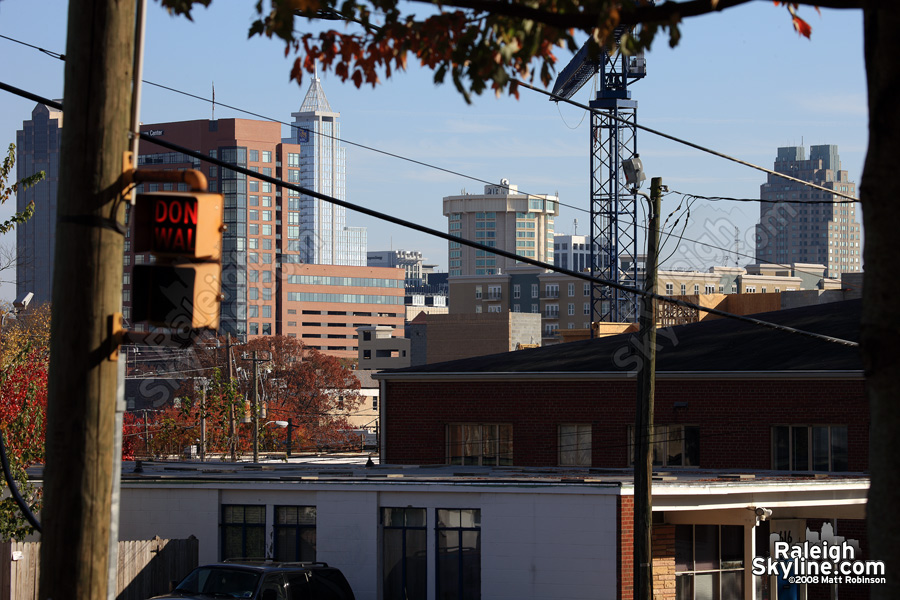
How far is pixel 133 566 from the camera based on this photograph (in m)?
25.4

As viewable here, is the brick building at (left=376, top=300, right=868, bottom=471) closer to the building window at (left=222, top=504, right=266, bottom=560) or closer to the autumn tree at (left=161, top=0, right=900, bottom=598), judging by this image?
the building window at (left=222, top=504, right=266, bottom=560)

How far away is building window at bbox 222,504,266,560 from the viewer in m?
27.4

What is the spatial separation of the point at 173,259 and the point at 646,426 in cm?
1474

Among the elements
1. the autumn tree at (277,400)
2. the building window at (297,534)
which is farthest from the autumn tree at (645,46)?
the autumn tree at (277,400)

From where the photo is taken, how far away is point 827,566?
28594mm

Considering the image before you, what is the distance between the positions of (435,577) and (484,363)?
15.0 metres

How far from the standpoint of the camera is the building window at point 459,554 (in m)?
25.7

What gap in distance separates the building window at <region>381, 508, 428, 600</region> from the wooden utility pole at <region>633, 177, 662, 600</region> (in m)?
7.20

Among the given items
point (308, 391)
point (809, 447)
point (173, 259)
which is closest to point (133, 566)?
point (809, 447)

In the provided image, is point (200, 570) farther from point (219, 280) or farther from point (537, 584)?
point (219, 280)

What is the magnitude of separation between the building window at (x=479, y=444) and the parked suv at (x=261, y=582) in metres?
17.3

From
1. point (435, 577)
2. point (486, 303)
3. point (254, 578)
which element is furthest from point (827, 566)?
point (486, 303)

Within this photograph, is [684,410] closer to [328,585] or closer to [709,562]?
[709,562]

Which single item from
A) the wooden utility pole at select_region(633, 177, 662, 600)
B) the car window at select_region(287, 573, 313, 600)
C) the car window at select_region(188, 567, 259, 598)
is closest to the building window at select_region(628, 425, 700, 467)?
the wooden utility pole at select_region(633, 177, 662, 600)
